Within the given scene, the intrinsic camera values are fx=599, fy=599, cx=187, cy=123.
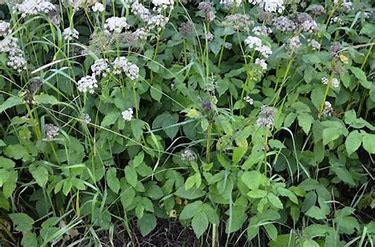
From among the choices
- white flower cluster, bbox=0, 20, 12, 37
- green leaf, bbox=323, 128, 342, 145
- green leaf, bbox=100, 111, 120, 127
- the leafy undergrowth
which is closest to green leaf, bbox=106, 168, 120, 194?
the leafy undergrowth

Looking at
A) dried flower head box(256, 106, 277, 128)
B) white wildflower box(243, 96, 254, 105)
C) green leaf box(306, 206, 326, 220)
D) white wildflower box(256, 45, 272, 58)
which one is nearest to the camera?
dried flower head box(256, 106, 277, 128)

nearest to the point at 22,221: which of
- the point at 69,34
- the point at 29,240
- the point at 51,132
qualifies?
the point at 29,240

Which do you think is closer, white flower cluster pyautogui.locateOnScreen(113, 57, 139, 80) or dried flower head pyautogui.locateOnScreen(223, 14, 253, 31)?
white flower cluster pyautogui.locateOnScreen(113, 57, 139, 80)

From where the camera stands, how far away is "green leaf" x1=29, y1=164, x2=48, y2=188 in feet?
6.81

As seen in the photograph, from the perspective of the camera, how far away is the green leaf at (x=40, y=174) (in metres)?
2.08

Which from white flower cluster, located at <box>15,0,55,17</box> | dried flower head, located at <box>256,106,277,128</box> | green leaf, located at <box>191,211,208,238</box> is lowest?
green leaf, located at <box>191,211,208,238</box>

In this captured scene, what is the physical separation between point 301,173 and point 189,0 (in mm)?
939

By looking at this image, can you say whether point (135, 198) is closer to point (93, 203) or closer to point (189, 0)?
point (93, 203)

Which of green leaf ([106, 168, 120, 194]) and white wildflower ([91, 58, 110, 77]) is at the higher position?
white wildflower ([91, 58, 110, 77])

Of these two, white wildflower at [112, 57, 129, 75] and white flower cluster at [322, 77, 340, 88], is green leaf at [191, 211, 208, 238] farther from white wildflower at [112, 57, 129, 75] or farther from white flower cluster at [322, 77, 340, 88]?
white flower cluster at [322, 77, 340, 88]

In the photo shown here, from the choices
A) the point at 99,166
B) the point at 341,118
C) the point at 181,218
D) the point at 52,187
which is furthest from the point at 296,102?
the point at 52,187

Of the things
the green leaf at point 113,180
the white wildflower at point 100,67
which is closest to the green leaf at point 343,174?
the green leaf at point 113,180

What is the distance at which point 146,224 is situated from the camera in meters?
2.24

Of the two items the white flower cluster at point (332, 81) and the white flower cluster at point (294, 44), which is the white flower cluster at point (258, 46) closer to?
the white flower cluster at point (294, 44)
